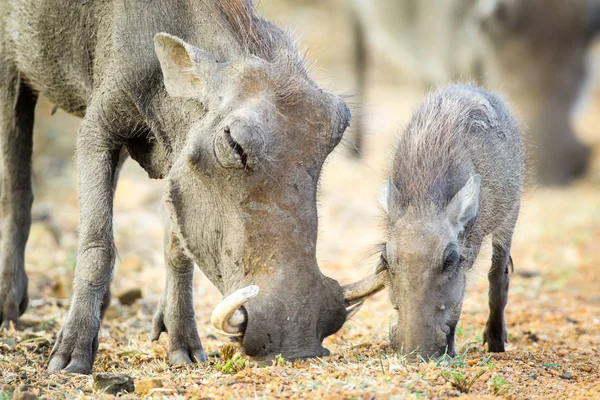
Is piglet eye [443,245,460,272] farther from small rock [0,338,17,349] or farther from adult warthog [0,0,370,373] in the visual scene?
small rock [0,338,17,349]

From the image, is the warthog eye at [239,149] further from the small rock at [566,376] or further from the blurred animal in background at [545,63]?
the blurred animal in background at [545,63]

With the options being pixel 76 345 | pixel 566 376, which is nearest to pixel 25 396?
pixel 76 345

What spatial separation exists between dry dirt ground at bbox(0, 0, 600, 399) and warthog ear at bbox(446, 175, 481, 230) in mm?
543

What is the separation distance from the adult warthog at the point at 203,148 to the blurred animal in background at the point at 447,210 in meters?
0.36

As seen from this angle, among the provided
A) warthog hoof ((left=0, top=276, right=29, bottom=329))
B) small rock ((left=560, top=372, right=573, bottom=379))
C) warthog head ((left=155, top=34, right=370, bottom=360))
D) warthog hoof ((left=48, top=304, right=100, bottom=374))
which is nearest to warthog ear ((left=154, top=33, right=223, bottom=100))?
warthog head ((left=155, top=34, right=370, bottom=360))

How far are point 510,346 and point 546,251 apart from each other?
3095 millimetres

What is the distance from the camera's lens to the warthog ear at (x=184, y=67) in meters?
3.80

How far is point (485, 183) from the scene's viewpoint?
13.9 ft

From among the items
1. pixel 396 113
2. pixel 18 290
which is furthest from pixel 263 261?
pixel 396 113

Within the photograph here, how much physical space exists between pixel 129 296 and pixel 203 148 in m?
2.09

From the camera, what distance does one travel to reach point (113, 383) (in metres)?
3.31

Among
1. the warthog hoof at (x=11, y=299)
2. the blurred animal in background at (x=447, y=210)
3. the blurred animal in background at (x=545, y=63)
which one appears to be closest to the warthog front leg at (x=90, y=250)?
the warthog hoof at (x=11, y=299)

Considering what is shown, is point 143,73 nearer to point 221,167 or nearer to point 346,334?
point 221,167

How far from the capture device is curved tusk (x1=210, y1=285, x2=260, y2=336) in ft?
10.6
